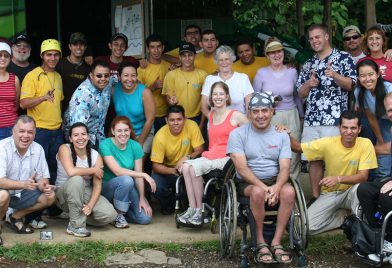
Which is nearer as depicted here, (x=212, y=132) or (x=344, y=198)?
(x=344, y=198)

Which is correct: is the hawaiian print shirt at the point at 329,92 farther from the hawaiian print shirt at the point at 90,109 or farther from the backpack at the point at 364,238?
the hawaiian print shirt at the point at 90,109

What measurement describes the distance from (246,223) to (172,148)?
1.41 meters

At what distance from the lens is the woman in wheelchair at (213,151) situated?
6375 millimetres

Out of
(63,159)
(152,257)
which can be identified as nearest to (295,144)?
(152,257)

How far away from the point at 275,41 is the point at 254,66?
0.51 m

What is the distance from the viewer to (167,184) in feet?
22.9

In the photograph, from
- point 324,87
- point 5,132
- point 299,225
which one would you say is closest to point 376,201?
point 299,225

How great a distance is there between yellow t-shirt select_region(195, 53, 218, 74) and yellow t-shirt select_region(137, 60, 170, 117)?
0.36 metres

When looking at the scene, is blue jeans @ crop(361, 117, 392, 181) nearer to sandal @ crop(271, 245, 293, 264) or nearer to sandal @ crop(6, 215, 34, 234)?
sandal @ crop(271, 245, 293, 264)

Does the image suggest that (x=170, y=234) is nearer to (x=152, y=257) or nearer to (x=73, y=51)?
(x=152, y=257)

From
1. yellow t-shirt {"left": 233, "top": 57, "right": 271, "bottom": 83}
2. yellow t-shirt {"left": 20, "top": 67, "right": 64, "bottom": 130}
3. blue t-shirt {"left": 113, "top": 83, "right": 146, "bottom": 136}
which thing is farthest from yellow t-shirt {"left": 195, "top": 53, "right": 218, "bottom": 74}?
yellow t-shirt {"left": 20, "top": 67, "right": 64, "bottom": 130}

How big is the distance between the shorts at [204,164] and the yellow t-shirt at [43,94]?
1.42 metres

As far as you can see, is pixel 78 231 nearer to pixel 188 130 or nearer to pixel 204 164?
pixel 204 164

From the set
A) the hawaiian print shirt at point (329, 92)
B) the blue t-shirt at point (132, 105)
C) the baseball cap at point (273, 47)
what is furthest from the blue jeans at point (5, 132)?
the hawaiian print shirt at point (329, 92)
